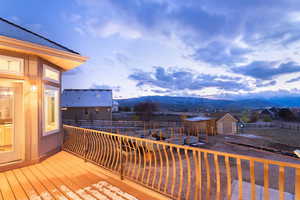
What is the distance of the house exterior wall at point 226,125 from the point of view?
17.6 m

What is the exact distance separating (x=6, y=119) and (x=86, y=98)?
18756mm

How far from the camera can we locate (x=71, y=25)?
39.2ft

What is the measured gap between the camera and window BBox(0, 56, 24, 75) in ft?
11.5

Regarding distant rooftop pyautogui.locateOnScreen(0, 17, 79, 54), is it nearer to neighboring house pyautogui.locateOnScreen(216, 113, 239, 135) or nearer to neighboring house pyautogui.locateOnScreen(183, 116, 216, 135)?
neighboring house pyautogui.locateOnScreen(183, 116, 216, 135)

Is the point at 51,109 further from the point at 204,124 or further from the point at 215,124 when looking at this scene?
the point at 215,124

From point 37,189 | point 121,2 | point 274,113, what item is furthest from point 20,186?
point 274,113

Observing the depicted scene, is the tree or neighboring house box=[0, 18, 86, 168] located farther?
the tree

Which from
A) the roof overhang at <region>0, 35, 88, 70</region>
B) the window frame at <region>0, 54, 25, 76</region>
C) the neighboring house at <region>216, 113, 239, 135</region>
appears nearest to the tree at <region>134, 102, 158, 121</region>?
the neighboring house at <region>216, 113, 239, 135</region>

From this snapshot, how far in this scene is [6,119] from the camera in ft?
12.0

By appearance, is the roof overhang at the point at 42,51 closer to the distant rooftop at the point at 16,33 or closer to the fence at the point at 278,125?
the distant rooftop at the point at 16,33

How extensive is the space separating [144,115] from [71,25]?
62.2 feet

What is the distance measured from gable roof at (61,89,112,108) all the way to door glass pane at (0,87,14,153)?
1713 centimetres

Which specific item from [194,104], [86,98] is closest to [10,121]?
[86,98]

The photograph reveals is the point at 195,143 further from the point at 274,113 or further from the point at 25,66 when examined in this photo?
the point at 274,113
